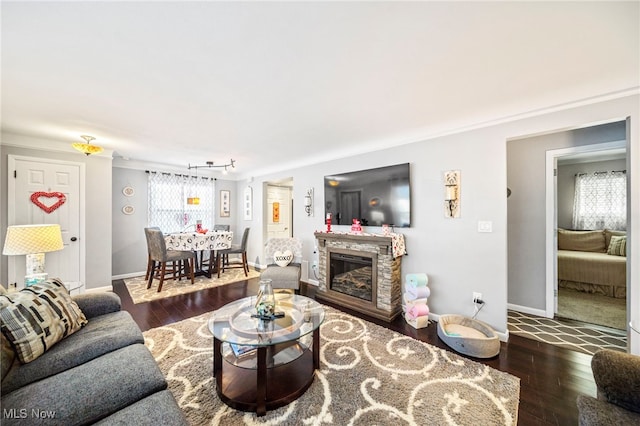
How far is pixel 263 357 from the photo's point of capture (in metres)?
1.55

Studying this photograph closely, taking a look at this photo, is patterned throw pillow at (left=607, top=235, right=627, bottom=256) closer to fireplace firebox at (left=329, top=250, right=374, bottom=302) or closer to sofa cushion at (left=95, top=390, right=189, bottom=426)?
fireplace firebox at (left=329, top=250, right=374, bottom=302)

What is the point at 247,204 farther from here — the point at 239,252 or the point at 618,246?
the point at 618,246

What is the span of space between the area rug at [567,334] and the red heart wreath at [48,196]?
6355 mm

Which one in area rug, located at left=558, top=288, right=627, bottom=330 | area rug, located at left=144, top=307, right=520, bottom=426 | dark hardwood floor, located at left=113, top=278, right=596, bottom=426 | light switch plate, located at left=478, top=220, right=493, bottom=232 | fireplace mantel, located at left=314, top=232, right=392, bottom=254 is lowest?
dark hardwood floor, located at left=113, top=278, right=596, bottom=426

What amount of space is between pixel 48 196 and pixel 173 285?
2.22 metres

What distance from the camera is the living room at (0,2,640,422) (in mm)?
1573

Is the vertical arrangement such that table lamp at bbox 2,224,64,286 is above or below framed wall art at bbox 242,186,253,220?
below

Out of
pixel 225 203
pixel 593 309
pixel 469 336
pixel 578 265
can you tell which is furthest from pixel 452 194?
pixel 225 203

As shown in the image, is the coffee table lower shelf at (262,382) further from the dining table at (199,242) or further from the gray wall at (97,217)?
the gray wall at (97,217)

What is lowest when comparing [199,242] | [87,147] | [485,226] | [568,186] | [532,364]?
[532,364]

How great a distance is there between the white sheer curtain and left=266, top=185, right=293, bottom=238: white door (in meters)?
5.95

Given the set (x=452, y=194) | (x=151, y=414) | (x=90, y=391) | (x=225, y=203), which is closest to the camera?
(x=151, y=414)

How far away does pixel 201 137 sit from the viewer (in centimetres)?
322

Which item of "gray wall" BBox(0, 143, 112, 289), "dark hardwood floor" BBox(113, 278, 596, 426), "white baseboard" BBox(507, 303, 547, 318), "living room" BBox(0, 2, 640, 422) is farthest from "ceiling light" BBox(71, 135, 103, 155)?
"white baseboard" BBox(507, 303, 547, 318)
